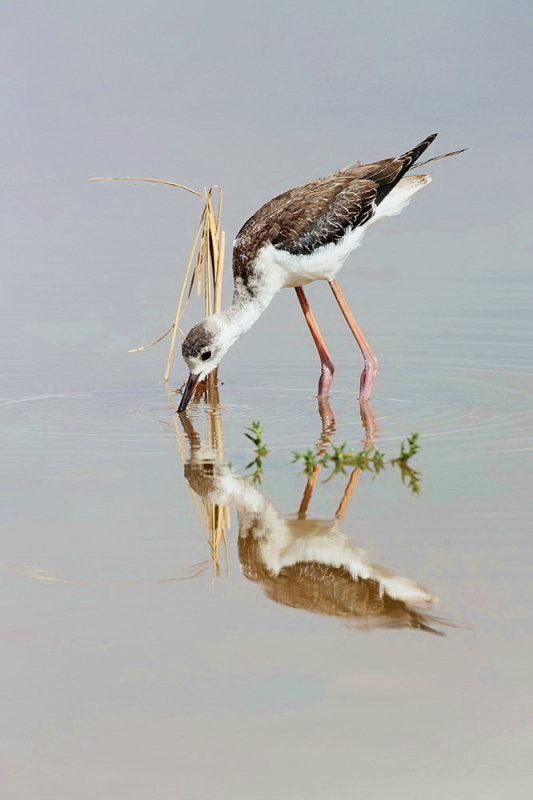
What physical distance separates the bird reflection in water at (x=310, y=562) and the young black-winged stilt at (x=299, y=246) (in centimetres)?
231

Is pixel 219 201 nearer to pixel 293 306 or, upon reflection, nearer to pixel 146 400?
pixel 146 400

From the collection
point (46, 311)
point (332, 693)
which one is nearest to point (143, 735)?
point (332, 693)

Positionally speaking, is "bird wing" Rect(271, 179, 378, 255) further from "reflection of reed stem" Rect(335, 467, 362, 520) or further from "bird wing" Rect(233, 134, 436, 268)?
"reflection of reed stem" Rect(335, 467, 362, 520)

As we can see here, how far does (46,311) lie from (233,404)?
3.67 m

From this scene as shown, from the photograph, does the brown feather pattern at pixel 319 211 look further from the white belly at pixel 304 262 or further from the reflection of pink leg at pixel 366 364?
the reflection of pink leg at pixel 366 364

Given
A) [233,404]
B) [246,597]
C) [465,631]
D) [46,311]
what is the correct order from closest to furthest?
[465,631] < [246,597] < [233,404] < [46,311]

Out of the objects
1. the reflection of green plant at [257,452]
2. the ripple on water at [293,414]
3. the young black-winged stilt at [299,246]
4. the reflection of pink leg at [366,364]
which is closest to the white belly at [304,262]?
the young black-winged stilt at [299,246]

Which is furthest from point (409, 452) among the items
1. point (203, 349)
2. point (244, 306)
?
point (244, 306)

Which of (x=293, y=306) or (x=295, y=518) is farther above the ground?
(x=293, y=306)

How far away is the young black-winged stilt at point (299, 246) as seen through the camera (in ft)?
30.3

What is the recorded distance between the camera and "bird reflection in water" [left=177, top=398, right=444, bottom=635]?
4977 mm

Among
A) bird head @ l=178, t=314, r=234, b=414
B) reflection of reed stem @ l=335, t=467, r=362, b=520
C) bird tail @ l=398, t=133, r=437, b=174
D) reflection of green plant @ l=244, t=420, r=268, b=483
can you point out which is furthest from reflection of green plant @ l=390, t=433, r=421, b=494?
bird tail @ l=398, t=133, r=437, b=174

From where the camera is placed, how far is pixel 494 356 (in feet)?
33.7

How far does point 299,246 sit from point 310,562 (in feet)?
13.3
